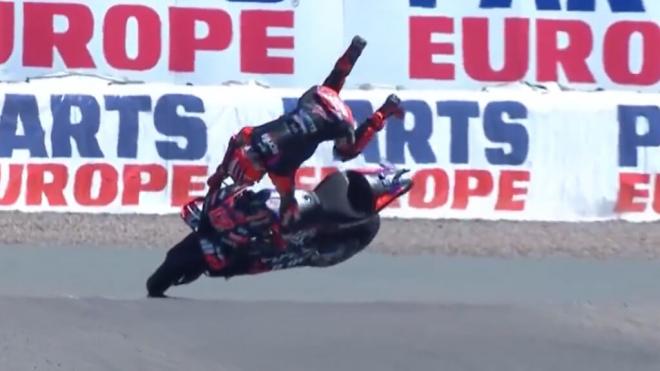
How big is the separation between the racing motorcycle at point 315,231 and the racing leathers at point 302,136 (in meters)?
0.12

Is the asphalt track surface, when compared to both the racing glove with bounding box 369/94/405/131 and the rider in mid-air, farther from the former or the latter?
the racing glove with bounding box 369/94/405/131

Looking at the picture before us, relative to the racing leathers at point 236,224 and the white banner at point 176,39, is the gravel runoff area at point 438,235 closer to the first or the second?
the white banner at point 176,39

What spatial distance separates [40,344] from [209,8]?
A: 7.04m

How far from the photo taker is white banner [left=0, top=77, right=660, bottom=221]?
1359 centimetres

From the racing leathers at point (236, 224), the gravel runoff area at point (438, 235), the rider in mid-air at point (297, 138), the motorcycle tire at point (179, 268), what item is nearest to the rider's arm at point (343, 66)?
the rider in mid-air at point (297, 138)

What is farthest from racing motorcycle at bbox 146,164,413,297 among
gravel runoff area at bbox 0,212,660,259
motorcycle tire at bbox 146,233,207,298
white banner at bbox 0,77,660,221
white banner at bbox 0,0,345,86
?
white banner at bbox 0,0,345,86

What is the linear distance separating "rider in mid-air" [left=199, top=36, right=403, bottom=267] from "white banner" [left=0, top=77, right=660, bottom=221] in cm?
413

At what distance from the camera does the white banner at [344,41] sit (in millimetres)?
13938

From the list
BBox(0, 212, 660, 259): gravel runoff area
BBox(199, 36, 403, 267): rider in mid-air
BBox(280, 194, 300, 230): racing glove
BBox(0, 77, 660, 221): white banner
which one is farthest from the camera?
BBox(0, 77, 660, 221): white banner

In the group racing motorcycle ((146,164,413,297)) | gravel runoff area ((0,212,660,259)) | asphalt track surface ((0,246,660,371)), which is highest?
racing motorcycle ((146,164,413,297))

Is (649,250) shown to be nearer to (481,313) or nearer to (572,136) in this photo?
(572,136)

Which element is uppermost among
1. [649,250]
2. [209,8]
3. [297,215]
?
[209,8]

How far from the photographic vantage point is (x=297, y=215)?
360 inches

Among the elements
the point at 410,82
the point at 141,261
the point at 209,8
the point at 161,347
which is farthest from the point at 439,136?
the point at 161,347
